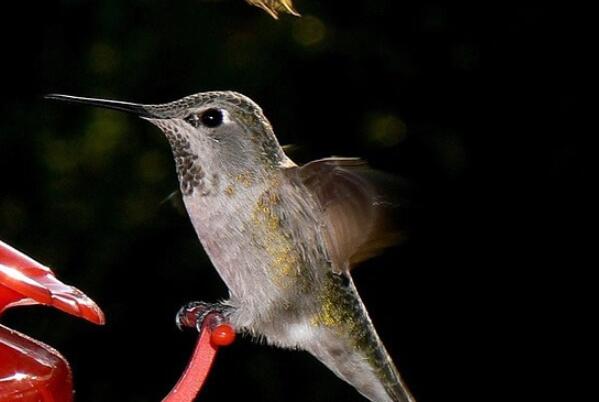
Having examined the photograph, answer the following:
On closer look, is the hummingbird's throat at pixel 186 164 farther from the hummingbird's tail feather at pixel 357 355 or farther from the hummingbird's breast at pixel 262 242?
the hummingbird's tail feather at pixel 357 355

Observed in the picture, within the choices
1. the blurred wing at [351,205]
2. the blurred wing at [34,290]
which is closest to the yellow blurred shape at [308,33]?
the blurred wing at [351,205]

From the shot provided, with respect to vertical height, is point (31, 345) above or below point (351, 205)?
below

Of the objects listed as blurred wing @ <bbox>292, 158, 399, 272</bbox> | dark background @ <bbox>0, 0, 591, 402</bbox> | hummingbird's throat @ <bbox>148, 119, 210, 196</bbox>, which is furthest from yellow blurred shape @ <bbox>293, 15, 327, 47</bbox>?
hummingbird's throat @ <bbox>148, 119, 210, 196</bbox>

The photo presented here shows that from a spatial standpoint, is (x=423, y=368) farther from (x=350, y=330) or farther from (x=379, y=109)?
(x=350, y=330)

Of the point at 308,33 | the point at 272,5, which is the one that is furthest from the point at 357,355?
the point at 308,33

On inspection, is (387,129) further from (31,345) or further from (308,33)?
(31,345)

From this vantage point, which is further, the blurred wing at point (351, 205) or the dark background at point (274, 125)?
the dark background at point (274, 125)

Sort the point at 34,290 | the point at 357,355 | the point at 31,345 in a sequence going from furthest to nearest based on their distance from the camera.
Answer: the point at 357,355 → the point at 31,345 → the point at 34,290
